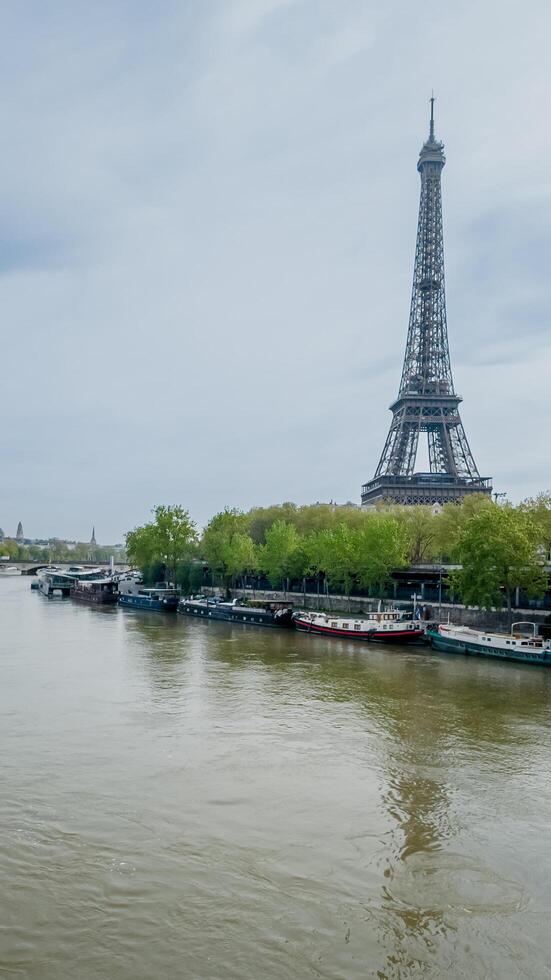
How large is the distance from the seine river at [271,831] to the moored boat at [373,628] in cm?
1690

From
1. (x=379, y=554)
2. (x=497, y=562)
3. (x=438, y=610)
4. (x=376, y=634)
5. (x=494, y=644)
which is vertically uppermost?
(x=379, y=554)

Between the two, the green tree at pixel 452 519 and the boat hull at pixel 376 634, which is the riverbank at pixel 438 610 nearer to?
the boat hull at pixel 376 634

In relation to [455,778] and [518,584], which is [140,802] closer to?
[455,778]

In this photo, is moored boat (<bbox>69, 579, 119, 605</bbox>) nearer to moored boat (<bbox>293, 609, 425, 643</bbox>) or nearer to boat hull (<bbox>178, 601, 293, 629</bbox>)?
boat hull (<bbox>178, 601, 293, 629</bbox>)

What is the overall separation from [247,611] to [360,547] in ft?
40.1

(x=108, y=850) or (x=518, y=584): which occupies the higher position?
(x=518, y=584)

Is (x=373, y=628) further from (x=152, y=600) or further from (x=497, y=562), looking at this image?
(x=152, y=600)

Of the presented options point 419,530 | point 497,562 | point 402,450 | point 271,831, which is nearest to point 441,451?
point 402,450

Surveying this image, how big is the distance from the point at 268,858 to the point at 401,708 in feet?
53.0

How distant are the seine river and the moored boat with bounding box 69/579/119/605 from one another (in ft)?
189

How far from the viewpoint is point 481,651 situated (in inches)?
1879

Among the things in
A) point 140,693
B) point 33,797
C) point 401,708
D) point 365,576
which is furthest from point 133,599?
point 33,797

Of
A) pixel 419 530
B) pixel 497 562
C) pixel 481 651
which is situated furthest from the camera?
pixel 419 530

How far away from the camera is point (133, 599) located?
3452 inches
